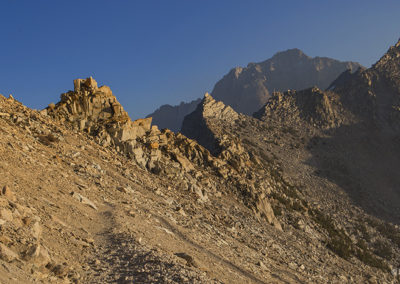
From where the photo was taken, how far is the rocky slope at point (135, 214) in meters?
10.6

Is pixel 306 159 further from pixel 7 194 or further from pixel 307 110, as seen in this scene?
pixel 7 194

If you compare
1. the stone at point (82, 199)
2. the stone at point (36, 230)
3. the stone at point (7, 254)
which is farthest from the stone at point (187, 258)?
the stone at point (7, 254)

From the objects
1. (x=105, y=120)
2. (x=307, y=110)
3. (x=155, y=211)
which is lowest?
(x=155, y=211)

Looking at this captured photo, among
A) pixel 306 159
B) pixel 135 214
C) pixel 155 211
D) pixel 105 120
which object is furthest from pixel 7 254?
pixel 306 159

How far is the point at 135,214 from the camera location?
16656 mm

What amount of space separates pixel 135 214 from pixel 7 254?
8.40 meters

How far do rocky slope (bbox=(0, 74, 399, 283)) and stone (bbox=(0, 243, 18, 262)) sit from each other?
28 millimetres

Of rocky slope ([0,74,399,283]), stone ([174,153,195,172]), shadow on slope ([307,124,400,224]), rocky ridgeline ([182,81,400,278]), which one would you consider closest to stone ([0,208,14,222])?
rocky slope ([0,74,399,283])

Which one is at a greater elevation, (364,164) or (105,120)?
(364,164)

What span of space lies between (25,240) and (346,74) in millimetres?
163032

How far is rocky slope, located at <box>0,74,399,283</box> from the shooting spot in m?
10.6

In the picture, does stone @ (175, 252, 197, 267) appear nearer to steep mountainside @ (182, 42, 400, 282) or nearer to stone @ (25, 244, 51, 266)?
Result: stone @ (25, 244, 51, 266)

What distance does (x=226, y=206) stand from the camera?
29922 mm

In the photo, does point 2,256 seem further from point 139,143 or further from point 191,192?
point 139,143
